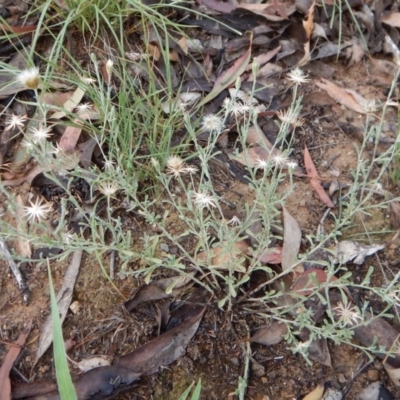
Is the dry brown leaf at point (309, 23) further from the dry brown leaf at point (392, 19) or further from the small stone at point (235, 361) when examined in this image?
the small stone at point (235, 361)

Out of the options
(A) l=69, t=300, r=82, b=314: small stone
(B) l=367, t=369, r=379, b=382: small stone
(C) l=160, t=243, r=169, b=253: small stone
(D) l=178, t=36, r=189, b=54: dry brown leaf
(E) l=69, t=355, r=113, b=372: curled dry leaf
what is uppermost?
(D) l=178, t=36, r=189, b=54: dry brown leaf

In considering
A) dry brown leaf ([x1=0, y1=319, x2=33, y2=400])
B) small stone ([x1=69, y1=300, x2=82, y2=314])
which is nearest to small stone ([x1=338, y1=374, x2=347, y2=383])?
small stone ([x1=69, y1=300, x2=82, y2=314])

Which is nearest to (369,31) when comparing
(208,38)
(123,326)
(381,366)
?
(208,38)

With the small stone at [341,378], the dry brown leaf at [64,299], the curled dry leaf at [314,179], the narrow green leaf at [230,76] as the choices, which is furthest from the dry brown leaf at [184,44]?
the small stone at [341,378]

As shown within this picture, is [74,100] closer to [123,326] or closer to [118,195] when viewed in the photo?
[118,195]

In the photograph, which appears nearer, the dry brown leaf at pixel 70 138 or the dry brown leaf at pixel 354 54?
the dry brown leaf at pixel 70 138

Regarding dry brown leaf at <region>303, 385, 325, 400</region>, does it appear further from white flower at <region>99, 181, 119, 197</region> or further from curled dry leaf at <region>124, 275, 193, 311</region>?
white flower at <region>99, 181, 119, 197</region>

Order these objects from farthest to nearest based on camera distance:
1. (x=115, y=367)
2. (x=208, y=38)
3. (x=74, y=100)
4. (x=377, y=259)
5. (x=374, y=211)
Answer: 1. (x=208, y=38)
2. (x=74, y=100)
3. (x=374, y=211)
4. (x=377, y=259)
5. (x=115, y=367)
